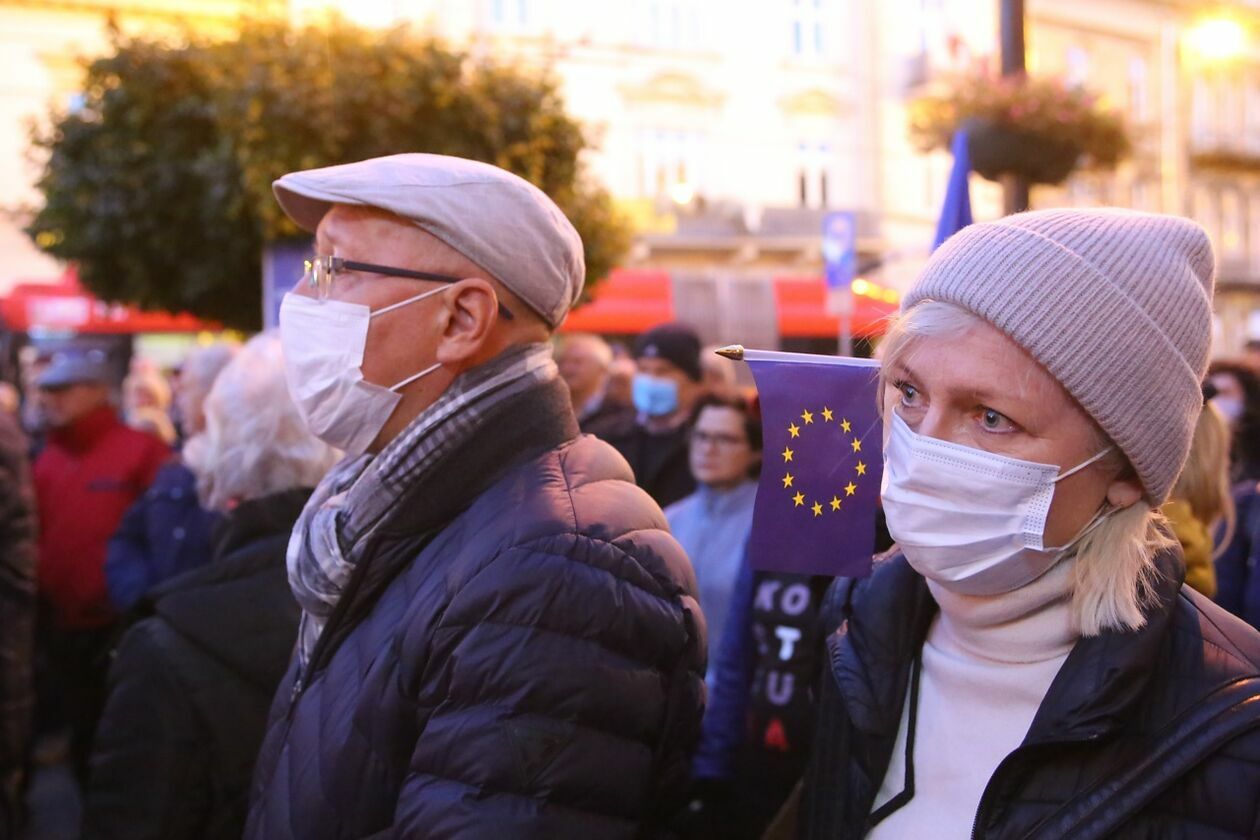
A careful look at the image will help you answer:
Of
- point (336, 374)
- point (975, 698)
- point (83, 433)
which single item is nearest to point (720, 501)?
point (336, 374)

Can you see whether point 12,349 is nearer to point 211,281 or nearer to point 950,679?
point 211,281

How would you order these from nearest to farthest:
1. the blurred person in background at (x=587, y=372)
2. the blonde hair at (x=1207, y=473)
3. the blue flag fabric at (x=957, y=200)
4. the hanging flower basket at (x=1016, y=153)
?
the blue flag fabric at (x=957, y=200)
the blonde hair at (x=1207, y=473)
the hanging flower basket at (x=1016, y=153)
the blurred person in background at (x=587, y=372)

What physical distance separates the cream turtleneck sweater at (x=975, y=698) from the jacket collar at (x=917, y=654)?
1.6 inches

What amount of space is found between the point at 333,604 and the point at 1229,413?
4588 mm

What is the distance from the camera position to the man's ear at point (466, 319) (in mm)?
1834

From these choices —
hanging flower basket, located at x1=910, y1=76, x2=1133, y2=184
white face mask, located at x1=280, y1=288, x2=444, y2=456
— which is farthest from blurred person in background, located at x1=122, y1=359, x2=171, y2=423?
white face mask, located at x1=280, y1=288, x2=444, y2=456

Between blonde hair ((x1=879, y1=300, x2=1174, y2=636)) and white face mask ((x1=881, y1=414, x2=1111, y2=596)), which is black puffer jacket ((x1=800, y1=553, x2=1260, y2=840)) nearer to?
blonde hair ((x1=879, y1=300, x2=1174, y2=636))

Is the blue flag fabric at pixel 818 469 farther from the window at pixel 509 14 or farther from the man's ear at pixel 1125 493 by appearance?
the window at pixel 509 14

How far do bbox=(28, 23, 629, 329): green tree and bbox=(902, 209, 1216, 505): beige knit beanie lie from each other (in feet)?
21.9

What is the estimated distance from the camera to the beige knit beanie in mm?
1390

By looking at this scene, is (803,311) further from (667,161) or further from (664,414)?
(664,414)

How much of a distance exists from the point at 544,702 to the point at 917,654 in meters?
0.54

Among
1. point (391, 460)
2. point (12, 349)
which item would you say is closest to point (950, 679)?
point (391, 460)

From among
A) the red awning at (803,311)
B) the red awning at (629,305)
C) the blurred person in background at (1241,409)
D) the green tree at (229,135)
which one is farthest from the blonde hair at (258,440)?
the red awning at (803,311)
